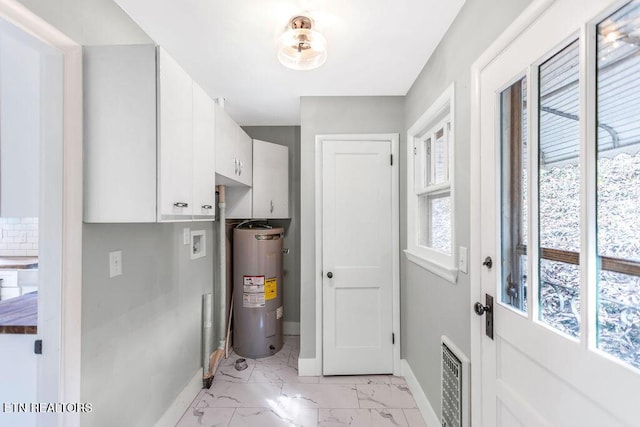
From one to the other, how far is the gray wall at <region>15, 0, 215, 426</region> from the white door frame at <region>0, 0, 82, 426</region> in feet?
0.13

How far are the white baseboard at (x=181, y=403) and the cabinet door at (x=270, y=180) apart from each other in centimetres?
146

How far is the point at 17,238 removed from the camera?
8.70ft

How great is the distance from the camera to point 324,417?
6.50 ft

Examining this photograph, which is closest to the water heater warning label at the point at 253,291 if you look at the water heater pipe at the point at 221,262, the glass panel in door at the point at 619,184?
the water heater pipe at the point at 221,262

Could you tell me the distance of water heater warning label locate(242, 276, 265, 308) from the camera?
2.83 m

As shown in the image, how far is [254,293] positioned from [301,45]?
85.5 inches

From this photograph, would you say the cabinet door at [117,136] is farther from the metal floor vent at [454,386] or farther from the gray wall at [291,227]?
the gray wall at [291,227]

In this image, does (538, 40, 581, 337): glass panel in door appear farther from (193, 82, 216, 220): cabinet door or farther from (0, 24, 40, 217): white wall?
(0, 24, 40, 217): white wall

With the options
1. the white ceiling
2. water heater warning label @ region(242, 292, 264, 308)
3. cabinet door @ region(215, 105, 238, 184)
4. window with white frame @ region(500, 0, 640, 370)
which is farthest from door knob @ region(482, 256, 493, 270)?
water heater warning label @ region(242, 292, 264, 308)

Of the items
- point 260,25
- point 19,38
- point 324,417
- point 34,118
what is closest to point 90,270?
point 34,118

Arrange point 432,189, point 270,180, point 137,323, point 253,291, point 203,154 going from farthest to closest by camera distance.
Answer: point 270,180 → point 253,291 → point 432,189 → point 203,154 → point 137,323

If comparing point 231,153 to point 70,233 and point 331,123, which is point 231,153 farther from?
point 70,233

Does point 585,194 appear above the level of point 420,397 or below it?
above

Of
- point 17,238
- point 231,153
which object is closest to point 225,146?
point 231,153
